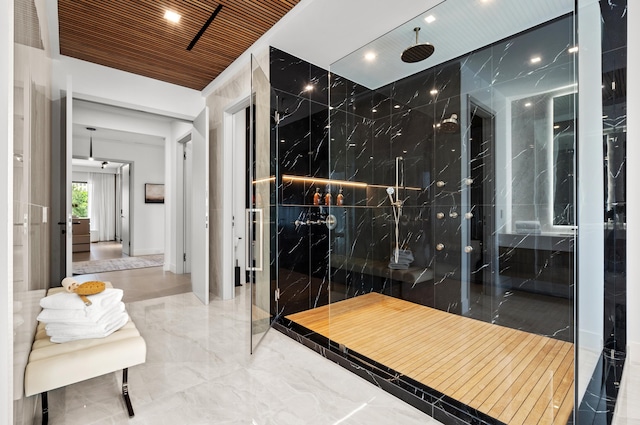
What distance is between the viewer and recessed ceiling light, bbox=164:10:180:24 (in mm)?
2750

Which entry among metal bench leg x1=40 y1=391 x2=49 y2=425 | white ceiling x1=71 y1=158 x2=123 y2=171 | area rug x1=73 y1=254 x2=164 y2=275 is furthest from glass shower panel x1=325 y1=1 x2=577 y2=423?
white ceiling x1=71 y1=158 x2=123 y2=171

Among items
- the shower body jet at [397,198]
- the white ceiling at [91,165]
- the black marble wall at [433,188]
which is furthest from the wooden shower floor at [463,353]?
the white ceiling at [91,165]

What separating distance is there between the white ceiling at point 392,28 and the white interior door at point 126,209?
A: 6572mm

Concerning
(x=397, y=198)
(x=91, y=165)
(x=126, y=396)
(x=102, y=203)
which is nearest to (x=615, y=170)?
(x=397, y=198)

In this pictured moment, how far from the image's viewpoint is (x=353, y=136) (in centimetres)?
336

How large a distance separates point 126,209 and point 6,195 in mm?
8786

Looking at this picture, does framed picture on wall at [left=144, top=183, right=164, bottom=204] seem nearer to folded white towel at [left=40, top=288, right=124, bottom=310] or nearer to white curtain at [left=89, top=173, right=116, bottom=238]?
white curtain at [left=89, top=173, right=116, bottom=238]

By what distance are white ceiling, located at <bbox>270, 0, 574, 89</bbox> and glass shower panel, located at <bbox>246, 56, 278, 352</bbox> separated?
2.09 feet

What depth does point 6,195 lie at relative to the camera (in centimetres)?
101

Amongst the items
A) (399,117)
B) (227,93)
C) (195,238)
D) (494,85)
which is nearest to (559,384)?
(494,85)

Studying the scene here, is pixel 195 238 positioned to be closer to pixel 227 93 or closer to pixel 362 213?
pixel 227 93

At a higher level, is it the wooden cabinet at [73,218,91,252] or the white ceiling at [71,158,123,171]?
the white ceiling at [71,158,123,171]

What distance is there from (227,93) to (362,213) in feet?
7.31

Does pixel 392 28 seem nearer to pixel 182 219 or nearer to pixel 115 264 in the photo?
pixel 182 219
